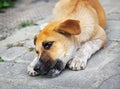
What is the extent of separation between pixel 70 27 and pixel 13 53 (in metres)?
1.32

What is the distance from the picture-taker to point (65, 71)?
158 inches

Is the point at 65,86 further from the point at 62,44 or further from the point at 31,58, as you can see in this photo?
the point at 31,58

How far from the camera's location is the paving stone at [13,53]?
4.75 m

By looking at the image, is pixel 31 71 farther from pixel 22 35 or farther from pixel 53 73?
pixel 22 35

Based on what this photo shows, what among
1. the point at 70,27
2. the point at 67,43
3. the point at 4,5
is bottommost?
the point at 4,5

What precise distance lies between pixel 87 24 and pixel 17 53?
1.14 m

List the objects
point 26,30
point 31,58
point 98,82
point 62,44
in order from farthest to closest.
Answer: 1. point 26,30
2. point 31,58
3. point 62,44
4. point 98,82

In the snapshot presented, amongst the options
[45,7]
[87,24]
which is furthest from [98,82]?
[45,7]

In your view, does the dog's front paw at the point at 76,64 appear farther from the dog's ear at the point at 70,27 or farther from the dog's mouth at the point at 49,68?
the dog's ear at the point at 70,27

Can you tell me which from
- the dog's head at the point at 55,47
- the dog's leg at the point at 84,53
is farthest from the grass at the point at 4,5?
the dog's head at the point at 55,47

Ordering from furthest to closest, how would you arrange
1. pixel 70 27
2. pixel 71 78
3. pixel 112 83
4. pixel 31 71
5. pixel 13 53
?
pixel 13 53, pixel 31 71, pixel 70 27, pixel 71 78, pixel 112 83

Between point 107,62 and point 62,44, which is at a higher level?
point 62,44

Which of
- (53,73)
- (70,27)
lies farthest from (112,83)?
(70,27)

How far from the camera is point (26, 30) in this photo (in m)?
5.89
